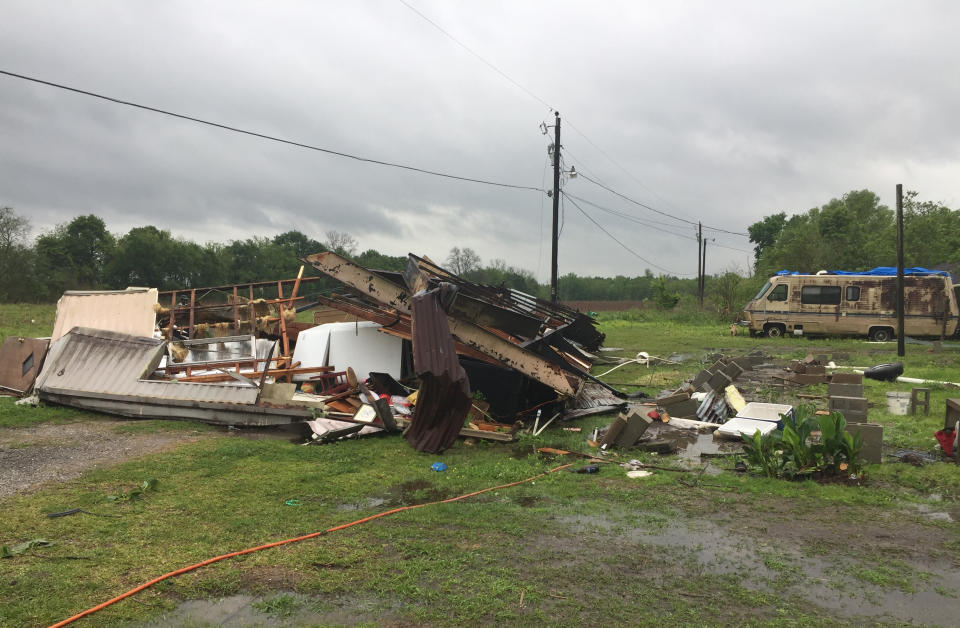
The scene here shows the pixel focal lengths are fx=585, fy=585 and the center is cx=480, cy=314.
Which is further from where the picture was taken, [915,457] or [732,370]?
[732,370]

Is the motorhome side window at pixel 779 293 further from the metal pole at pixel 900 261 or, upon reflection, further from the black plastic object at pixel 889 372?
the black plastic object at pixel 889 372

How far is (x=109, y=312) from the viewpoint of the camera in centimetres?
1190

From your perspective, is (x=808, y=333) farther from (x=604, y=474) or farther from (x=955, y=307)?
(x=604, y=474)

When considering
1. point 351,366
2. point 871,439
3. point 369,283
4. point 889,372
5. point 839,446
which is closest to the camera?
point 839,446

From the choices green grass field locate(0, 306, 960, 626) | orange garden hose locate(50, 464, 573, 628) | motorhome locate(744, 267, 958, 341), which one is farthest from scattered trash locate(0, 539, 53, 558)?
motorhome locate(744, 267, 958, 341)

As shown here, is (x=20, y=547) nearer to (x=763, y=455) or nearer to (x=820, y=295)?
(x=763, y=455)

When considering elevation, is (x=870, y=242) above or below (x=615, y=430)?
above

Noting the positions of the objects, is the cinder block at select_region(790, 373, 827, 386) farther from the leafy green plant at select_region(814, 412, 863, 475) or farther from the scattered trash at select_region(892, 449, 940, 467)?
the leafy green plant at select_region(814, 412, 863, 475)

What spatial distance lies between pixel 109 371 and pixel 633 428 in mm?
7980

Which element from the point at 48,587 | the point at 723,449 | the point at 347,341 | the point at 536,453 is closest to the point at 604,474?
the point at 536,453

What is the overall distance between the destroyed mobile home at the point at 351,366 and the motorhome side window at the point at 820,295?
14959 millimetres

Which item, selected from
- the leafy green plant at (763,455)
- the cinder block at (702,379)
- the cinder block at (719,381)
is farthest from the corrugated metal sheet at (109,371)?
the cinder block at (702,379)

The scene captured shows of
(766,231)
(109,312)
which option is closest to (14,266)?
(109,312)

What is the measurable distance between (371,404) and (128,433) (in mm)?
3248
